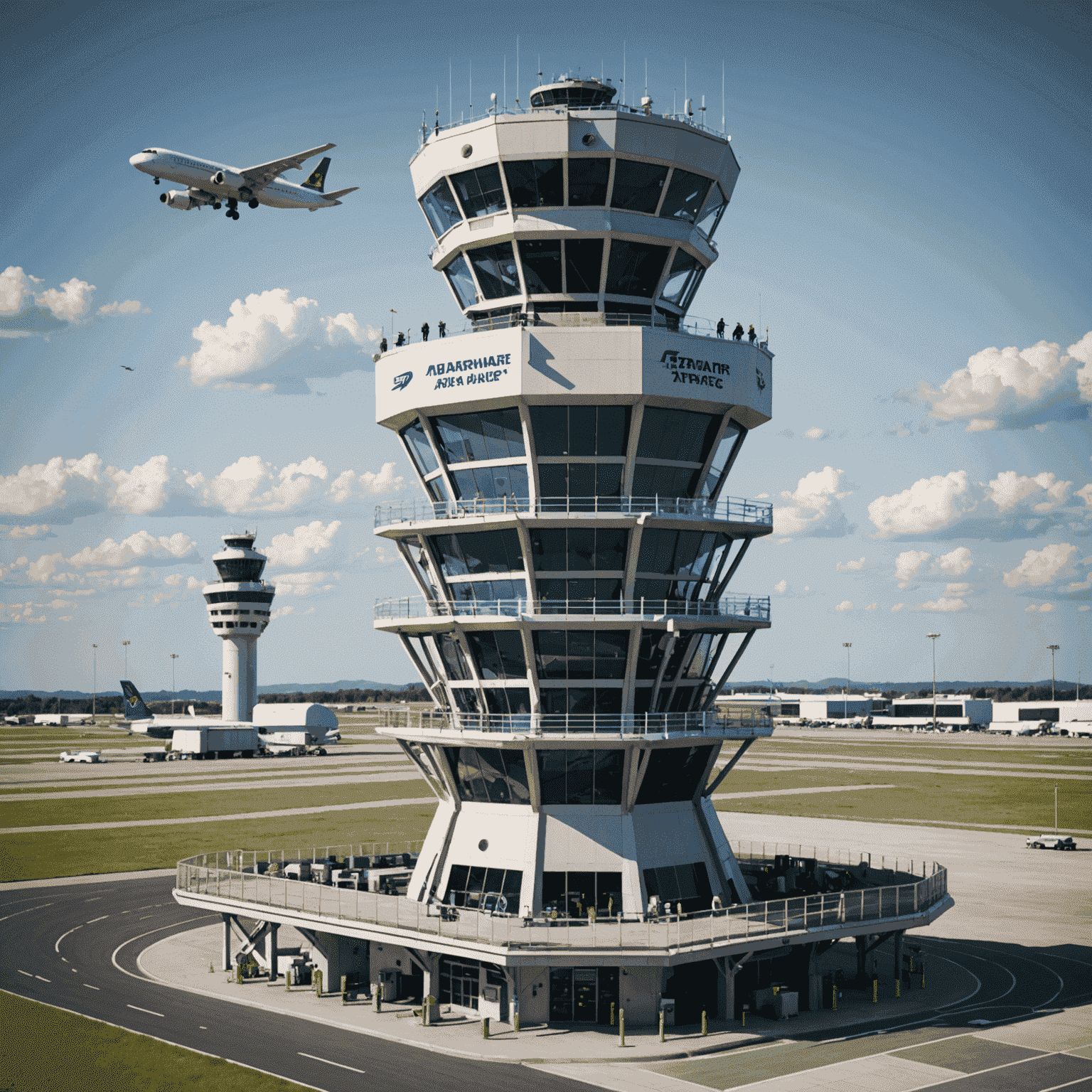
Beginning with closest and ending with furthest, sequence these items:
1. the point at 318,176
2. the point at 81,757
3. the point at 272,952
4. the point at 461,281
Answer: the point at 272,952, the point at 461,281, the point at 318,176, the point at 81,757

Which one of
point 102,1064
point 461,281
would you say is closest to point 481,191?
point 461,281

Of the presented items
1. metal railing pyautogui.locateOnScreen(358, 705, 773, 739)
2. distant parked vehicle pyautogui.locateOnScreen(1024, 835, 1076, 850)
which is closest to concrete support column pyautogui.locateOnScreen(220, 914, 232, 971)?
metal railing pyautogui.locateOnScreen(358, 705, 773, 739)

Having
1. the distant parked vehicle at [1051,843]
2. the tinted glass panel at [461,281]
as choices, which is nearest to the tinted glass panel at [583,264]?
the tinted glass panel at [461,281]

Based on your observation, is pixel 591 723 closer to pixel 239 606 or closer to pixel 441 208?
pixel 441 208

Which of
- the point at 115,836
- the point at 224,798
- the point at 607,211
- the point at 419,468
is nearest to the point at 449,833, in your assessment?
the point at 419,468

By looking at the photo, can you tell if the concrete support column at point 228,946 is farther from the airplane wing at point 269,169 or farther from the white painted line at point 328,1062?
the airplane wing at point 269,169

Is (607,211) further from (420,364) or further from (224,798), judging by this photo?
(224,798)
